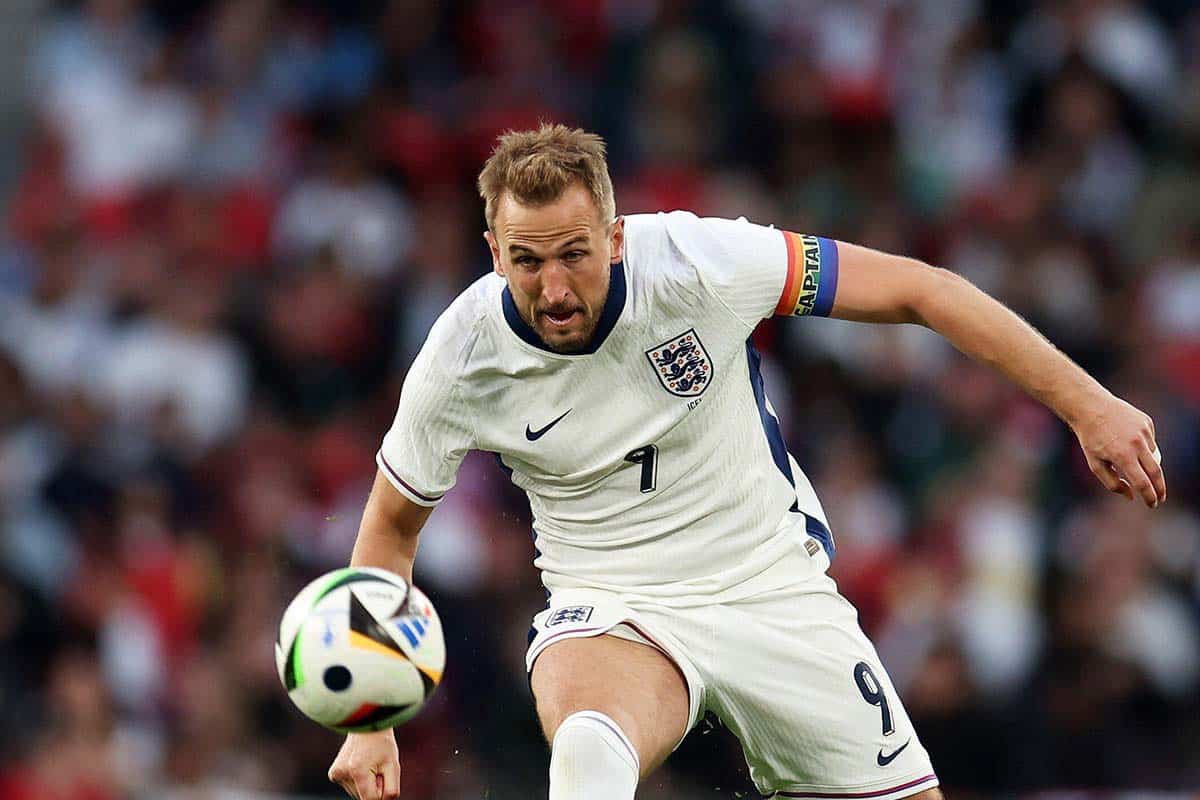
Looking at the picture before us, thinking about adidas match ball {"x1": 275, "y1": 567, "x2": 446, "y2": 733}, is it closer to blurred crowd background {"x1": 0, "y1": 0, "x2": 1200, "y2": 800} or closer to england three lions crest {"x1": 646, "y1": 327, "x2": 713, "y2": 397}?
england three lions crest {"x1": 646, "y1": 327, "x2": 713, "y2": 397}

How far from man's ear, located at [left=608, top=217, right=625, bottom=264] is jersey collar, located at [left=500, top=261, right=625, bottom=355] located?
0.07 feet

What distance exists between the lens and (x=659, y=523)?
5457 millimetres

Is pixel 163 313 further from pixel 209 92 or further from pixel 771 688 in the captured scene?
pixel 771 688

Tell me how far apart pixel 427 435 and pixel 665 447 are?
65cm

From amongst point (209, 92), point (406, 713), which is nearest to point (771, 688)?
point (406, 713)

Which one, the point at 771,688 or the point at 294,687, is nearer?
the point at 294,687

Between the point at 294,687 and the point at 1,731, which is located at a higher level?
the point at 294,687

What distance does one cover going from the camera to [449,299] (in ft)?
35.6

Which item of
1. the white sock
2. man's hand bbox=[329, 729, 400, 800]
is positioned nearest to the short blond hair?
the white sock

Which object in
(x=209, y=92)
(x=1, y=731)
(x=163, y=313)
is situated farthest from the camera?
(x=209, y=92)

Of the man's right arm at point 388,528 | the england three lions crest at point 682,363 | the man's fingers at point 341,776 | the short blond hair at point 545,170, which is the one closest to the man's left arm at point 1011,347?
the england three lions crest at point 682,363

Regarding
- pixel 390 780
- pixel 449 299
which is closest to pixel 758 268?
pixel 390 780

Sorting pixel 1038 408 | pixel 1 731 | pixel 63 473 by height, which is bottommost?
pixel 1 731

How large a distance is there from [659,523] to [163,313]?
615 cm
